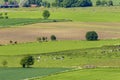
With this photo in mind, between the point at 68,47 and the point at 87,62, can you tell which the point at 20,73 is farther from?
the point at 68,47

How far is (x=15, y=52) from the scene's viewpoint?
281 feet

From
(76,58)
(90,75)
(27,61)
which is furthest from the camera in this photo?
(76,58)

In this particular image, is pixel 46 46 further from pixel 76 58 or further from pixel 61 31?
pixel 61 31

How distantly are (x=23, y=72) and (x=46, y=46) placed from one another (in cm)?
2600

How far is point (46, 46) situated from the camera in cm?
9381

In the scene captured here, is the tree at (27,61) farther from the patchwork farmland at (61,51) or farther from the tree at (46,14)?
the tree at (46,14)

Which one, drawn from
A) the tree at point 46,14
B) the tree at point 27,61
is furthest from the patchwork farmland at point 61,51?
the tree at point 46,14

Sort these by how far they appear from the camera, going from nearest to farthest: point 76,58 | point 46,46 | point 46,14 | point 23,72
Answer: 1. point 23,72
2. point 76,58
3. point 46,46
4. point 46,14

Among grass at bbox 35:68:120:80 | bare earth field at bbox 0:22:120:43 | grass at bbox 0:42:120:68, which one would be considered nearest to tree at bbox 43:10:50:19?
bare earth field at bbox 0:22:120:43

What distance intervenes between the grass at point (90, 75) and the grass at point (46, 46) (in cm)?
1800

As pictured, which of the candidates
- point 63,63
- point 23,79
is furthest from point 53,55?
point 23,79

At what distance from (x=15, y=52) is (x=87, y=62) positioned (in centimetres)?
1493

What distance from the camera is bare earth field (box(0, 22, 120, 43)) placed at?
112 m

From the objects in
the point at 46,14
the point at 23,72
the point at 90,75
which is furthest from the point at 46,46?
the point at 46,14
